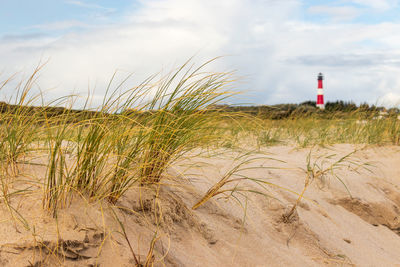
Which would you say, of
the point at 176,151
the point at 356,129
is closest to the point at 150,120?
the point at 176,151

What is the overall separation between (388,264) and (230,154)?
64.3 inches

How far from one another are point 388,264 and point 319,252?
0.63 metres

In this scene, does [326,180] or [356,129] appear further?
[356,129]

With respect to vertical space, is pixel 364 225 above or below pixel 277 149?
below

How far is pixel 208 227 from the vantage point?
2.04m

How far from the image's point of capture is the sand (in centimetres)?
155

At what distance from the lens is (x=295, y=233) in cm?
240

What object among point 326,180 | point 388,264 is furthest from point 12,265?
point 326,180

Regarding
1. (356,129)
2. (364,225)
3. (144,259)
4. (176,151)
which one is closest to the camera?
(144,259)

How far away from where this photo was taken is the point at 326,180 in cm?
359

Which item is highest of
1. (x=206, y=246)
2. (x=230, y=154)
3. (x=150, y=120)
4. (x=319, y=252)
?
(x=150, y=120)

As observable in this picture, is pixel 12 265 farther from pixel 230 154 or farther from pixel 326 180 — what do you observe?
pixel 326 180

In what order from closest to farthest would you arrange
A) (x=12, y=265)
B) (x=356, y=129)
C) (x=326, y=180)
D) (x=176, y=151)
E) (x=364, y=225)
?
1. (x=12, y=265)
2. (x=176, y=151)
3. (x=364, y=225)
4. (x=326, y=180)
5. (x=356, y=129)

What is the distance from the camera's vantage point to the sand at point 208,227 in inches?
61.2
